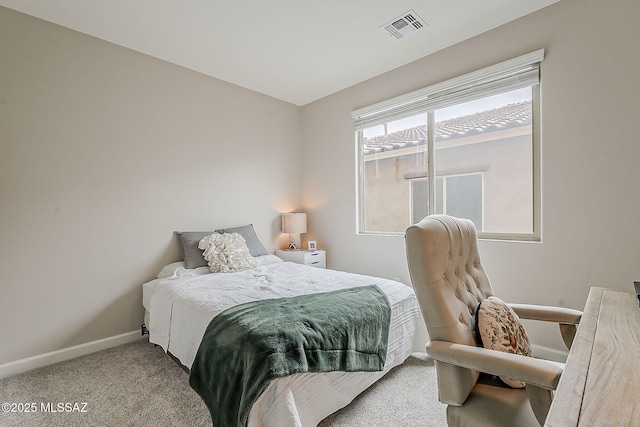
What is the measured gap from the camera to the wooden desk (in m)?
0.55

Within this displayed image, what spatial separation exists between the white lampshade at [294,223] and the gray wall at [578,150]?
2142 mm

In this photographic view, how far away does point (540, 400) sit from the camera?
0.95 m

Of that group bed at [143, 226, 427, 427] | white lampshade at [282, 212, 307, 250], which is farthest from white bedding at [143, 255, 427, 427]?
white lampshade at [282, 212, 307, 250]

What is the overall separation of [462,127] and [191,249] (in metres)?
2.86

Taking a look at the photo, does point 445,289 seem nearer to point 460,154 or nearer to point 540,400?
point 540,400

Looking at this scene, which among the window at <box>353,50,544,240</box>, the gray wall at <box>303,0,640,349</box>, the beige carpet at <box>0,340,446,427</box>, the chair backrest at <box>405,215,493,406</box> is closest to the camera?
the chair backrest at <box>405,215,493,406</box>

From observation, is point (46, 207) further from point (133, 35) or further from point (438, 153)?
point (438, 153)

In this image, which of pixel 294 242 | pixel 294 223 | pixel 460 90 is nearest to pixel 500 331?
pixel 460 90

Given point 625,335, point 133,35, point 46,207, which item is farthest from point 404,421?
point 133,35

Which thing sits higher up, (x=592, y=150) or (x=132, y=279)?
(x=592, y=150)

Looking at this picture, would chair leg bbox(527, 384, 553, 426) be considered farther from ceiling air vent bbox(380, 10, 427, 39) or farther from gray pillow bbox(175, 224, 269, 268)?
gray pillow bbox(175, 224, 269, 268)

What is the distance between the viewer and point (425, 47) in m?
2.86

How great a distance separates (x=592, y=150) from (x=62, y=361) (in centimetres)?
431

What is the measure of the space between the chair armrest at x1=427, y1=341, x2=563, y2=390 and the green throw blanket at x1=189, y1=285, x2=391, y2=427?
61 centimetres
